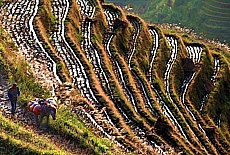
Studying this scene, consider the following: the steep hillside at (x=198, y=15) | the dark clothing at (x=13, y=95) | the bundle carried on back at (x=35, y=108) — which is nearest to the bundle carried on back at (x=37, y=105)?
the bundle carried on back at (x=35, y=108)

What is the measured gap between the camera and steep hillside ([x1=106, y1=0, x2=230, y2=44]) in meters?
69.3

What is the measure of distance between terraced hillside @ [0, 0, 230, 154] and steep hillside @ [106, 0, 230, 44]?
1303 inches

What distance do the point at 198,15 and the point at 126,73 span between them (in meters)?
52.0

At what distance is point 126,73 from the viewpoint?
26.0 m

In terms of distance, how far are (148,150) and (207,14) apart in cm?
6090

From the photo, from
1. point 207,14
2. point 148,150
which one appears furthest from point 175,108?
point 207,14

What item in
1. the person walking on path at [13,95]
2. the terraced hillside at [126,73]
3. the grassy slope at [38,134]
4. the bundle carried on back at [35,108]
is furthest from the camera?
the terraced hillside at [126,73]

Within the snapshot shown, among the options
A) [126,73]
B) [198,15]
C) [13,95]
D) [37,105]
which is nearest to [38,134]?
[37,105]

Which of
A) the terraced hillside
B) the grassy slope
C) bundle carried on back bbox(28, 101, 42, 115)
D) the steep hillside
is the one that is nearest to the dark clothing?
the grassy slope

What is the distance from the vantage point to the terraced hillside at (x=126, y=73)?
19938mm

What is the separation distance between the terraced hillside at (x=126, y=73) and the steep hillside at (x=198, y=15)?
33098 mm

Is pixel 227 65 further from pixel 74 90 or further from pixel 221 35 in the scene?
pixel 221 35

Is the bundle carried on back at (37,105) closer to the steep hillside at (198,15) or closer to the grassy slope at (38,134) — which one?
the grassy slope at (38,134)

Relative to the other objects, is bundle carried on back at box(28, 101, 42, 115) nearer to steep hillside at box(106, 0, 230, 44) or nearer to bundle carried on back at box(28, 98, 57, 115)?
bundle carried on back at box(28, 98, 57, 115)
